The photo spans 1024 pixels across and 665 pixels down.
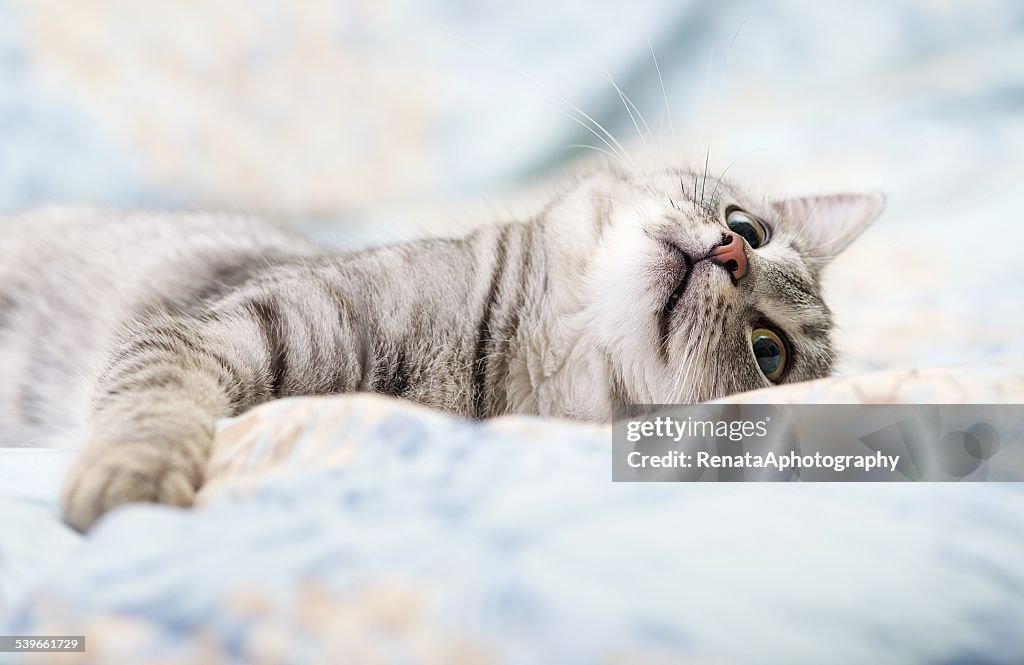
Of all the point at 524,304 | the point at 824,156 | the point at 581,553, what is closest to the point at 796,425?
the point at 581,553

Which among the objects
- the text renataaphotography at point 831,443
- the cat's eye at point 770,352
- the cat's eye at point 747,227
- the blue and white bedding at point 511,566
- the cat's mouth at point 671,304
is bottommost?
the blue and white bedding at point 511,566

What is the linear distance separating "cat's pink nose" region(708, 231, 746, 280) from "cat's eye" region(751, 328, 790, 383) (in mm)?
85

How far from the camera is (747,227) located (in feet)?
3.90

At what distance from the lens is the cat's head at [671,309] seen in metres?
0.99

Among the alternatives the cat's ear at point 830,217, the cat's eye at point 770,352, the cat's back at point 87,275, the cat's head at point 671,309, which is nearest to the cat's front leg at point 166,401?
the cat's back at point 87,275

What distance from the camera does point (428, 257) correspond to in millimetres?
1145

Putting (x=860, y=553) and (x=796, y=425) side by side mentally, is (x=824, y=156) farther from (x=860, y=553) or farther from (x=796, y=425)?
(x=860, y=553)

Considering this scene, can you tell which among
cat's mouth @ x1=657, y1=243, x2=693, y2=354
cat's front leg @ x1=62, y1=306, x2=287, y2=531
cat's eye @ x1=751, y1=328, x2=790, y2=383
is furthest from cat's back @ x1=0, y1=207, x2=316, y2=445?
cat's eye @ x1=751, y1=328, x2=790, y2=383

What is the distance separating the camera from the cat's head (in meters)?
0.99

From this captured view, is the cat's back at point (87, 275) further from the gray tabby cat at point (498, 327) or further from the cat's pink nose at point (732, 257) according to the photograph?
the cat's pink nose at point (732, 257)

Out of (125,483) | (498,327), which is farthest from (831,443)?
(125,483)

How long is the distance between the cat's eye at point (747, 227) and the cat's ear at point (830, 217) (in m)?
0.17

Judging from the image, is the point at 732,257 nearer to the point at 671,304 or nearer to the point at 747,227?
the point at 671,304

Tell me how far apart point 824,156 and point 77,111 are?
1972 millimetres
